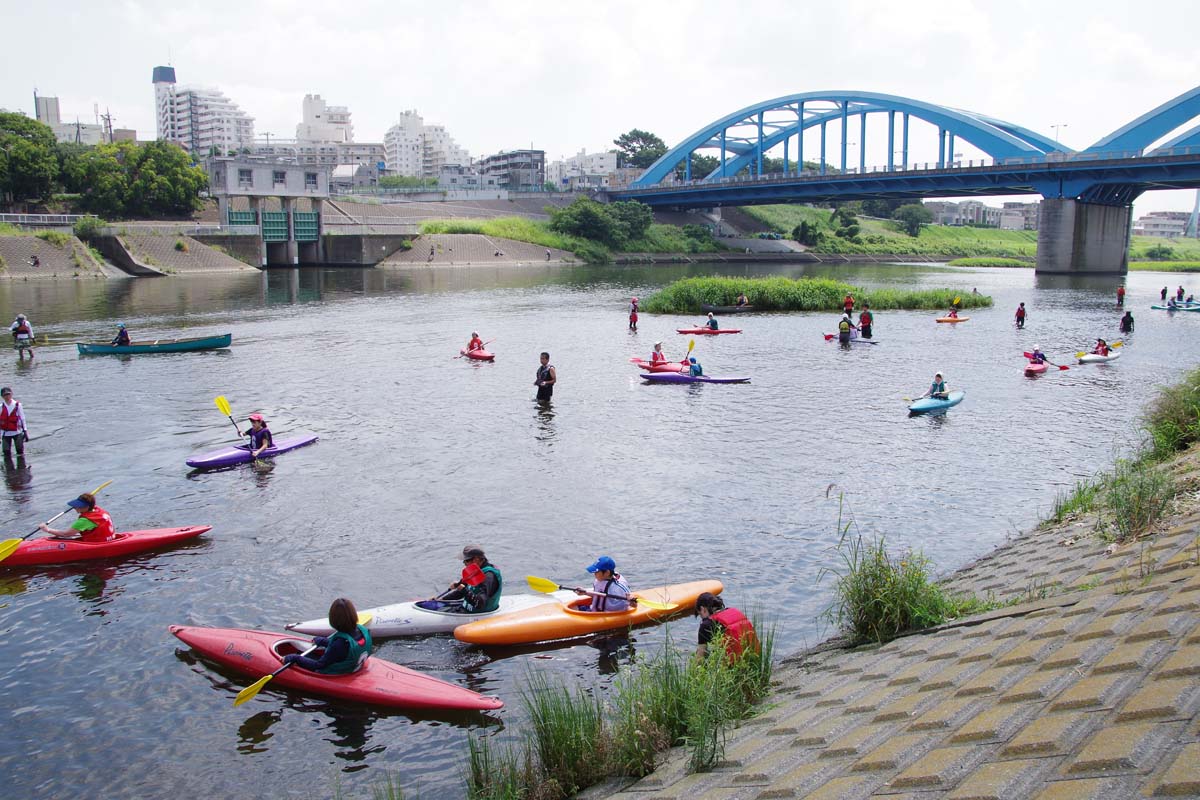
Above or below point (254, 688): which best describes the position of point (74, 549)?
above

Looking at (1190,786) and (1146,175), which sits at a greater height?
(1146,175)

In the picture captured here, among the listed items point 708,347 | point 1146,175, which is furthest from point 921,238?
point 708,347

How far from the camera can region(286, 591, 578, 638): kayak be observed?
1142 cm

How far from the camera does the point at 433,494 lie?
1709cm

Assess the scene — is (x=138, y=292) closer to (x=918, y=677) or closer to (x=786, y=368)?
(x=786, y=368)

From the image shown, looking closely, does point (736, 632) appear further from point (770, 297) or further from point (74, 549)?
point (770, 297)

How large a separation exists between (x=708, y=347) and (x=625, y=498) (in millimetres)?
20238

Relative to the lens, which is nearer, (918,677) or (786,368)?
(918,677)

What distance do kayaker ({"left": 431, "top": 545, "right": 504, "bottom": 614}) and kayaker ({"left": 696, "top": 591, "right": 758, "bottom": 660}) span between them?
134 inches

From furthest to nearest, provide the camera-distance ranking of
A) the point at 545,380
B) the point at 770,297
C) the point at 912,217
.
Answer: the point at 912,217
the point at 770,297
the point at 545,380

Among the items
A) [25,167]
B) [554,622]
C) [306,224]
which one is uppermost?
[25,167]

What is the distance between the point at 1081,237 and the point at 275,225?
76108mm

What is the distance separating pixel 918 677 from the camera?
8047 mm

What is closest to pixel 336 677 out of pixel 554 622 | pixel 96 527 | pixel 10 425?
pixel 554 622
